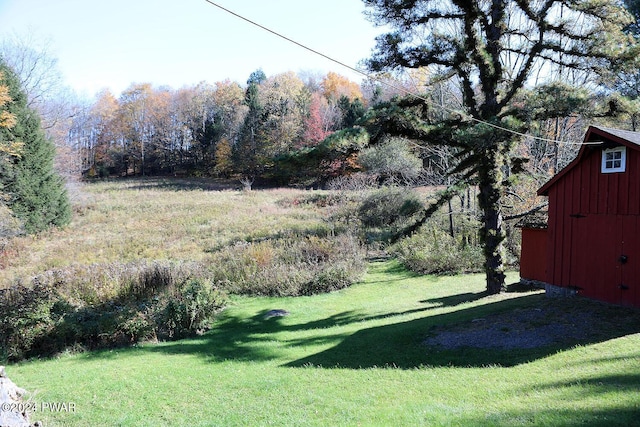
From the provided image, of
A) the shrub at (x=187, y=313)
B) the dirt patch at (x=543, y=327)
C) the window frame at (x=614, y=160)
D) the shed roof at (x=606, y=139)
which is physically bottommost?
the shrub at (x=187, y=313)

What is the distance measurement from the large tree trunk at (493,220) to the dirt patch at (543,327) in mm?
2037

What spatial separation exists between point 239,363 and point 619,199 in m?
8.12

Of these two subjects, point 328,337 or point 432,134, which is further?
point 432,134

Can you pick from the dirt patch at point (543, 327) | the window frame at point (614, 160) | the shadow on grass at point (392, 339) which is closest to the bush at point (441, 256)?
the shadow on grass at point (392, 339)

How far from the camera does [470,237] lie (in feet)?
59.2

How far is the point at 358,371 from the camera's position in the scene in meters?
6.84

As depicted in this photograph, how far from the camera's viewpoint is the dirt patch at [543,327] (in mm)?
7125

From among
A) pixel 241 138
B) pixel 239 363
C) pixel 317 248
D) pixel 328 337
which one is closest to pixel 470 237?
pixel 317 248

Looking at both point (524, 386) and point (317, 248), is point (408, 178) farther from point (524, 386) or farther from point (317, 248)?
point (524, 386)

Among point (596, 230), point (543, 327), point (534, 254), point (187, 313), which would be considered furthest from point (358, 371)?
point (534, 254)

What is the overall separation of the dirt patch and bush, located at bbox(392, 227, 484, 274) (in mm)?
6619

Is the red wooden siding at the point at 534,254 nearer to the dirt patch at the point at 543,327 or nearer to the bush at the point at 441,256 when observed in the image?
the dirt patch at the point at 543,327

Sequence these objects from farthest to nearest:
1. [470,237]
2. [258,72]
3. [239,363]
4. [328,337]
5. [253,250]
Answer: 1. [258,72]
2. [470,237]
3. [253,250]
4. [328,337]
5. [239,363]

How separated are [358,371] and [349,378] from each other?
39 centimetres
